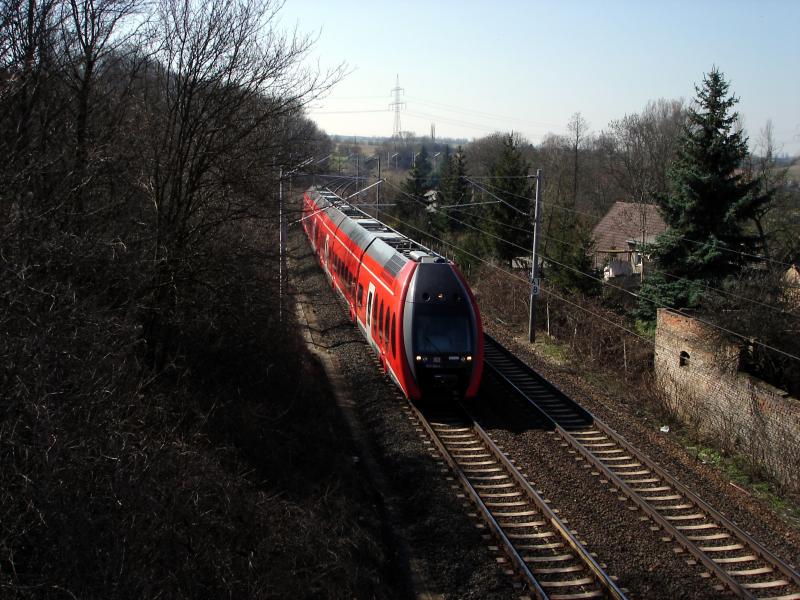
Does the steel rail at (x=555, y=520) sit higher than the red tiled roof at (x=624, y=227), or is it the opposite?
the red tiled roof at (x=624, y=227)

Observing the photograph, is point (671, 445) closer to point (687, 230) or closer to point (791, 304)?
point (791, 304)

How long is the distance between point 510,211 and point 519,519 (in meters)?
23.5

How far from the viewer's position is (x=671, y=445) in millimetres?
13469

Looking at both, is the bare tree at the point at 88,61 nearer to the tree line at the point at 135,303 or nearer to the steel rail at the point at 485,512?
the tree line at the point at 135,303

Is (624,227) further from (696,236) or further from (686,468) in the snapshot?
(686,468)

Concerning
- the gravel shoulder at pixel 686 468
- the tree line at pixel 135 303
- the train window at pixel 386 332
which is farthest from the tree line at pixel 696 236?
the tree line at pixel 135 303

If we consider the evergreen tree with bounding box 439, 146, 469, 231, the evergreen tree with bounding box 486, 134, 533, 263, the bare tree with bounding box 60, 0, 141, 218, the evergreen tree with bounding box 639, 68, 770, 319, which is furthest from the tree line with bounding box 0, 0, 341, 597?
the evergreen tree with bounding box 439, 146, 469, 231

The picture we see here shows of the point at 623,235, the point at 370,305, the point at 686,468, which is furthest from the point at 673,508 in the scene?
the point at 623,235

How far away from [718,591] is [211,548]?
→ 5899mm

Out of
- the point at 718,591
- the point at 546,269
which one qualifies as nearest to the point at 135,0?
the point at 718,591

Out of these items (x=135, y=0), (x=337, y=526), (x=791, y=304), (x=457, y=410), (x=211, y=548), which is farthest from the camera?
(x=791, y=304)

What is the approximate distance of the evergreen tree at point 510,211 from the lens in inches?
1275

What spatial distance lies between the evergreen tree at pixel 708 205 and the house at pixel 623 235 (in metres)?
14.8

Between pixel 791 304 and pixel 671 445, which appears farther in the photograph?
pixel 791 304
